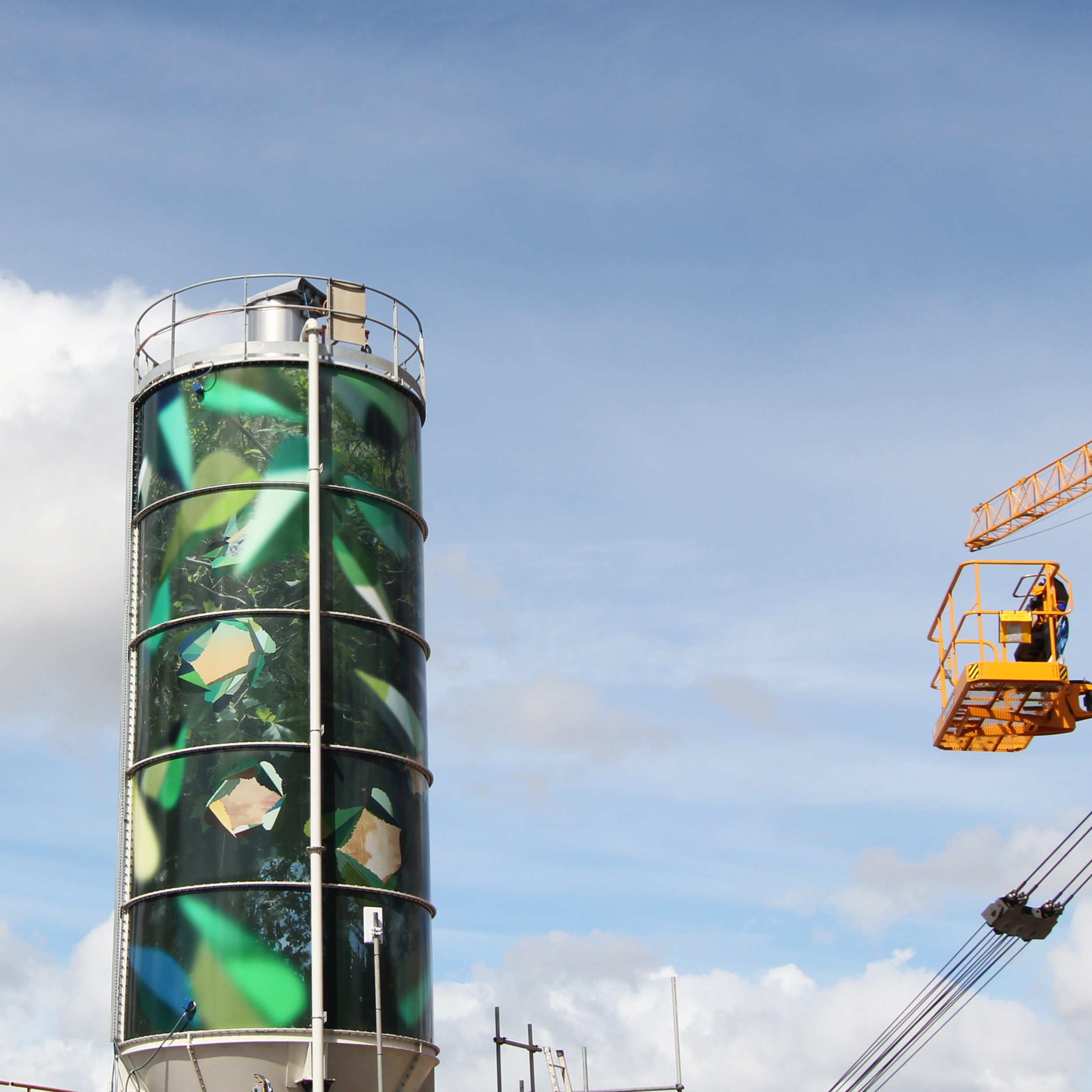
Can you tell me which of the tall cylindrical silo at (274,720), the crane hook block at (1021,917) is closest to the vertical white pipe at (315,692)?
the tall cylindrical silo at (274,720)

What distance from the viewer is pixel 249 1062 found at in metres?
28.9

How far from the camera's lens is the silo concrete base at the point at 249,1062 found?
1138 inches

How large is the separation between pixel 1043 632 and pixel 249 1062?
55.1 ft

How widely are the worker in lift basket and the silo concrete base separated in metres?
14.1

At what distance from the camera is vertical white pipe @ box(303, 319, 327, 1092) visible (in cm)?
2905

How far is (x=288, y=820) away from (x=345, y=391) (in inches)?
333

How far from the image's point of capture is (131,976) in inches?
1204

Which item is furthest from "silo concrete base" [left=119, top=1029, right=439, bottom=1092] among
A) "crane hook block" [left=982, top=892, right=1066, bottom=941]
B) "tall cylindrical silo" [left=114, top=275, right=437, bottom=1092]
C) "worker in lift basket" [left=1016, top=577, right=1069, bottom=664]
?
"worker in lift basket" [left=1016, top=577, right=1069, bottom=664]

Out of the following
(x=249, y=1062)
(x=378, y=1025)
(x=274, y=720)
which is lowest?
(x=249, y=1062)

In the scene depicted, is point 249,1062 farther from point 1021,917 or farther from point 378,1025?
point 1021,917

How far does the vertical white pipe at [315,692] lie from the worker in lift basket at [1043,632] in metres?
13.5

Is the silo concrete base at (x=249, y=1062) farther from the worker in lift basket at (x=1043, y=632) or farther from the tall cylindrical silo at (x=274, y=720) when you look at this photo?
the worker in lift basket at (x=1043, y=632)

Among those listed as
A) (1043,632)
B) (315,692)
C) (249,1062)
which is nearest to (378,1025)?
(249,1062)

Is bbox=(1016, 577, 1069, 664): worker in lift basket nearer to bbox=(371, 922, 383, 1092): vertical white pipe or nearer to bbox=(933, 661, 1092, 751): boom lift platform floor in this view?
bbox=(933, 661, 1092, 751): boom lift platform floor
